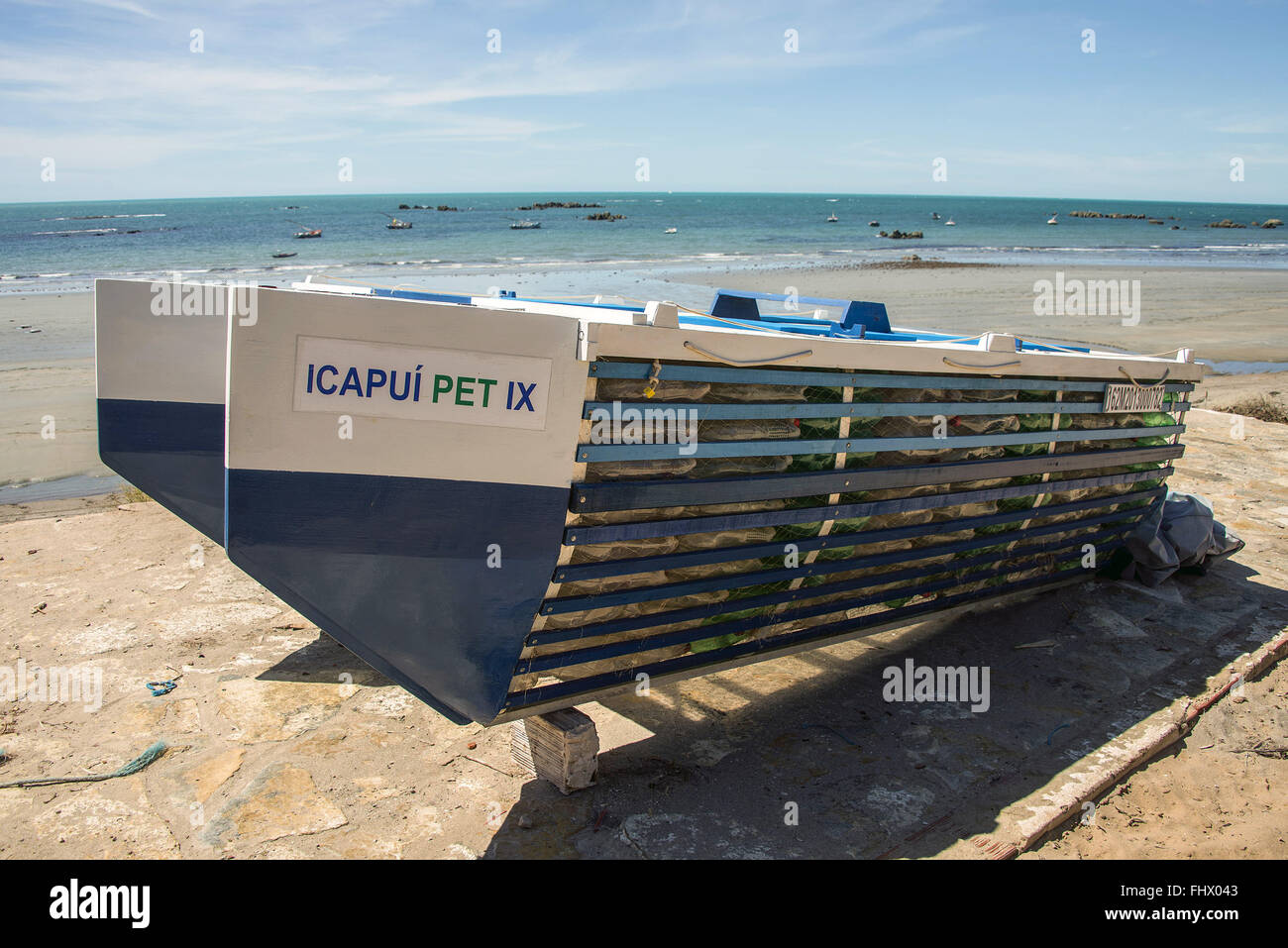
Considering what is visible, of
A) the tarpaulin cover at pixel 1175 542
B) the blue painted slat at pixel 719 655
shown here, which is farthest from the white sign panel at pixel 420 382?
the tarpaulin cover at pixel 1175 542

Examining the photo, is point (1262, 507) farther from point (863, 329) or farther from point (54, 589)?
point (54, 589)

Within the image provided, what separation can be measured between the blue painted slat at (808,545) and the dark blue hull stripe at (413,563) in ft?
0.77

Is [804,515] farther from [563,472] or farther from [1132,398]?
[1132,398]

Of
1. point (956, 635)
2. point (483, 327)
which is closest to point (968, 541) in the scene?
point (956, 635)

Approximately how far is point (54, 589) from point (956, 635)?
5587mm

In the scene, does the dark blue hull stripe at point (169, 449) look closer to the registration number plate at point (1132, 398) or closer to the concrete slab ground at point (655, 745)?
the concrete slab ground at point (655, 745)

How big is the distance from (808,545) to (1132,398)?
111 inches

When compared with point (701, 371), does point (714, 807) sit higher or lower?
lower

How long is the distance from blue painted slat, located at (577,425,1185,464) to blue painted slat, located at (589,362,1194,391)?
252 mm

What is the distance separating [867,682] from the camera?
459 centimetres

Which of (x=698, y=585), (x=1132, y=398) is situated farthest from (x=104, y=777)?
(x=1132, y=398)

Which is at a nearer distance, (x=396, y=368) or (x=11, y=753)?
(x=396, y=368)

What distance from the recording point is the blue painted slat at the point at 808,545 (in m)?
3.28

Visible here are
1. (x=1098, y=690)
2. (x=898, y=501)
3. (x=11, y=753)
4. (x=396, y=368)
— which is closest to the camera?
(x=396, y=368)
